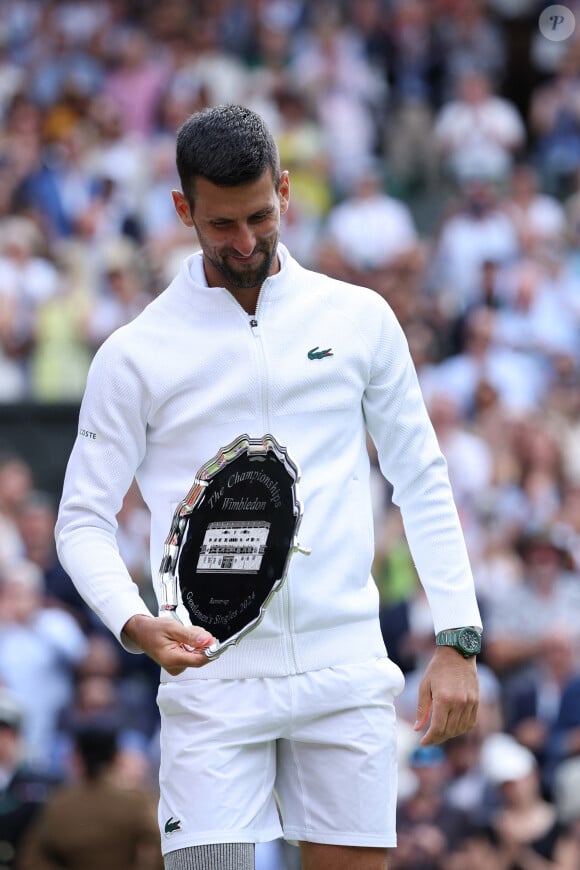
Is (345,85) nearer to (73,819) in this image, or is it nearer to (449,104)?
(449,104)

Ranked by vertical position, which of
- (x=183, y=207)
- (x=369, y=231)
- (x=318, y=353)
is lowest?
(x=318, y=353)

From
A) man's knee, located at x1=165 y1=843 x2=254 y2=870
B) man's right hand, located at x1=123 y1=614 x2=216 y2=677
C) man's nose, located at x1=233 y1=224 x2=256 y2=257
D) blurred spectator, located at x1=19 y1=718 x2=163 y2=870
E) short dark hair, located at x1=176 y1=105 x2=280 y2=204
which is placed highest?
short dark hair, located at x1=176 y1=105 x2=280 y2=204

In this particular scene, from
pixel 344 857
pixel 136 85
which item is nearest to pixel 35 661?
pixel 344 857

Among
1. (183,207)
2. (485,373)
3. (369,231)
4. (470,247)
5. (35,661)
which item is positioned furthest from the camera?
(369,231)

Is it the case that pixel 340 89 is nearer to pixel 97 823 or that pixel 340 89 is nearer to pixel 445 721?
pixel 97 823

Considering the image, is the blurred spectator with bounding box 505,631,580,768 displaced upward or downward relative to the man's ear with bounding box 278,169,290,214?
downward

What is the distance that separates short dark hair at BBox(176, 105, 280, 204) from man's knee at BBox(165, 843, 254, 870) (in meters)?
1.35

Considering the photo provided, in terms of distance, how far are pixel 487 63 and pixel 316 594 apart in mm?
12836

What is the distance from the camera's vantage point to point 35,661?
8898mm

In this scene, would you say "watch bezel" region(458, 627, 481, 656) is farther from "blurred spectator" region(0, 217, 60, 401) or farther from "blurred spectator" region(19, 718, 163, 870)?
"blurred spectator" region(0, 217, 60, 401)

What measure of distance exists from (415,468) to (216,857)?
0.93 metres

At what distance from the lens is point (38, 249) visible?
11766mm

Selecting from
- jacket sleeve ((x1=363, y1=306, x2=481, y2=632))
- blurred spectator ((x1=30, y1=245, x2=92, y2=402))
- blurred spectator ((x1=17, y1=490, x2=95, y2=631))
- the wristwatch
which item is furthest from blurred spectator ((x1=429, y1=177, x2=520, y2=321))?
the wristwatch

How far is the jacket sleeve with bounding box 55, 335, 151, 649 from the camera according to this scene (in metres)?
3.60
